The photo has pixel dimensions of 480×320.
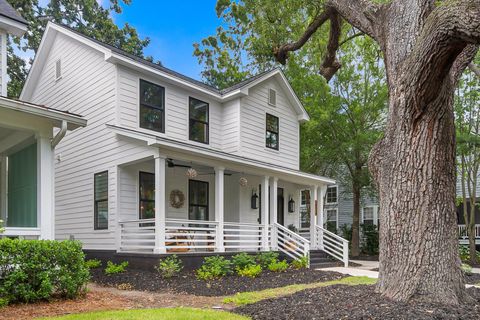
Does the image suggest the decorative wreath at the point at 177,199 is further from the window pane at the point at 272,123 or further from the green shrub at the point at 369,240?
the green shrub at the point at 369,240

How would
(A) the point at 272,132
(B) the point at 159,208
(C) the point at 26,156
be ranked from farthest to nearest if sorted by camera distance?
(A) the point at 272,132 → (B) the point at 159,208 → (C) the point at 26,156

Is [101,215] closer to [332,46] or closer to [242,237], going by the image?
[242,237]

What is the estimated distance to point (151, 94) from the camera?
40.8ft

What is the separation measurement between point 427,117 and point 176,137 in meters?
8.76

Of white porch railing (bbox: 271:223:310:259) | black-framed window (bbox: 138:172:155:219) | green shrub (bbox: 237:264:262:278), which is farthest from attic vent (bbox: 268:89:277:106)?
green shrub (bbox: 237:264:262:278)

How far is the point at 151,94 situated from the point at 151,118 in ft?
2.43

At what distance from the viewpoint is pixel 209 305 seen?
6.59 metres

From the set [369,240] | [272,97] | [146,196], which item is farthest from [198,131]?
[369,240]

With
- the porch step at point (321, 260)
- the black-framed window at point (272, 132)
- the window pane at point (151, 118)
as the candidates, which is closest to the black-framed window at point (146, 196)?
the window pane at point (151, 118)

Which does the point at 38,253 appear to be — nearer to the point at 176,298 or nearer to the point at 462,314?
the point at 176,298

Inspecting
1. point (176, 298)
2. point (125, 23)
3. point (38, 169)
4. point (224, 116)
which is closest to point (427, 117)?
point (176, 298)

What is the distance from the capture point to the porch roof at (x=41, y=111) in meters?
7.07

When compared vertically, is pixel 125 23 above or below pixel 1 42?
above

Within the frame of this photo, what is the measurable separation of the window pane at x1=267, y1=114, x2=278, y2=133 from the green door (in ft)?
28.8
